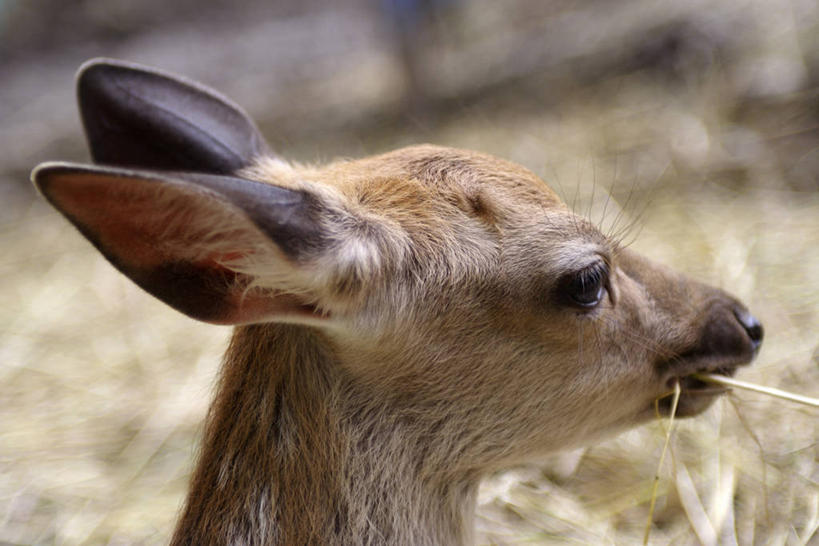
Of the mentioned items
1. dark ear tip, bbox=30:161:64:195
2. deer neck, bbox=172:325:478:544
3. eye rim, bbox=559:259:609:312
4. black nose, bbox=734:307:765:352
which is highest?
black nose, bbox=734:307:765:352

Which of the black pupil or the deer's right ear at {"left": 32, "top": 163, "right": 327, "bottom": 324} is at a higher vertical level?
the black pupil

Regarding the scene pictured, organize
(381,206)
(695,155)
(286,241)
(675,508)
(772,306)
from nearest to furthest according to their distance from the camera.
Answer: (286,241) < (381,206) < (675,508) < (772,306) < (695,155)

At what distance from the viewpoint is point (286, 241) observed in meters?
1.94

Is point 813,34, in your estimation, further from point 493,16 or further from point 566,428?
point 566,428

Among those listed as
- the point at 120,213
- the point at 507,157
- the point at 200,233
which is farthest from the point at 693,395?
the point at 507,157

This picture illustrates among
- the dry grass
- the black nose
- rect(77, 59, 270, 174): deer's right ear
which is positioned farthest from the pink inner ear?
the dry grass

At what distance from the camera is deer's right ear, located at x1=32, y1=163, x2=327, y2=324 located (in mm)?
1728

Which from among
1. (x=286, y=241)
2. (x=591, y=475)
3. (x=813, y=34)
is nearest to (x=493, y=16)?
(x=813, y=34)

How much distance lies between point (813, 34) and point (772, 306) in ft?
9.07

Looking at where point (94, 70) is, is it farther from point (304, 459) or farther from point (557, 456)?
point (557, 456)

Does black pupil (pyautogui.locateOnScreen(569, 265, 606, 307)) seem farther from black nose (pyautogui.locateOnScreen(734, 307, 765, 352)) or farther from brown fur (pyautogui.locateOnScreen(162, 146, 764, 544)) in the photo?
black nose (pyautogui.locateOnScreen(734, 307, 765, 352))

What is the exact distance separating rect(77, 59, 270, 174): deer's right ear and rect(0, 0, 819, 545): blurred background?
136 cm

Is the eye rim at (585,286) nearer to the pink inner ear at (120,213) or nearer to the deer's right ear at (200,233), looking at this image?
the deer's right ear at (200,233)

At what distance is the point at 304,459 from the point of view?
2377 mm
